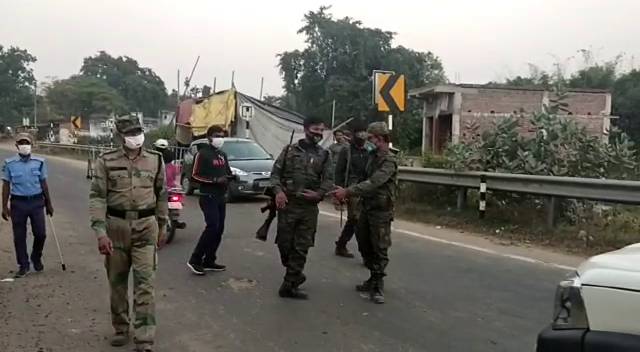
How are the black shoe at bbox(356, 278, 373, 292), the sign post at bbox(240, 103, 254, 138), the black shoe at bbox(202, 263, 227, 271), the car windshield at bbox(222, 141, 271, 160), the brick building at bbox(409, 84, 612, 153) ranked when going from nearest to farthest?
the black shoe at bbox(356, 278, 373, 292)
the black shoe at bbox(202, 263, 227, 271)
the car windshield at bbox(222, 141, 271, 160)
the sign post at bbox(240, 103, 254, 138)
the brick building at bbox(409, 84, 612, 153)

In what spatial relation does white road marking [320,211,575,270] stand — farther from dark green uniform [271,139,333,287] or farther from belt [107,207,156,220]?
belt [107,207,156,220]

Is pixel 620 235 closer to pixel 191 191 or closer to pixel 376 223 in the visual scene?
pixel 376 223

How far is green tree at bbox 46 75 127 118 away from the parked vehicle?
6819 cm

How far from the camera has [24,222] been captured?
7457 mm

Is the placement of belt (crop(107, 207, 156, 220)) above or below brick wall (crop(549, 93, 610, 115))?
below

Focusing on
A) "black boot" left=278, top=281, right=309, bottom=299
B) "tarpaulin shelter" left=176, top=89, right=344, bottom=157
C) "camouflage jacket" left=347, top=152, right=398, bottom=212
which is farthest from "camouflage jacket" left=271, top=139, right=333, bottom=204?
"tarpaulin shelter" left=176, top=89, right=344, bottom=157

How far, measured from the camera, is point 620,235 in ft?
30.0

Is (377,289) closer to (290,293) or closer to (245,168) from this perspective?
(290,293)

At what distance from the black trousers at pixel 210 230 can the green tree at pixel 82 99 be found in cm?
7721

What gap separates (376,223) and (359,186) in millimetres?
451

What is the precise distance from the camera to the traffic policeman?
736 cm

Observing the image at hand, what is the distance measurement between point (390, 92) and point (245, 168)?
441 cm

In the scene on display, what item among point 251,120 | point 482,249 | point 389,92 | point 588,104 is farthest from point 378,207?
point 588,104

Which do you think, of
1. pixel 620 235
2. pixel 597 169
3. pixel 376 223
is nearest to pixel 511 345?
pixel 376 223
